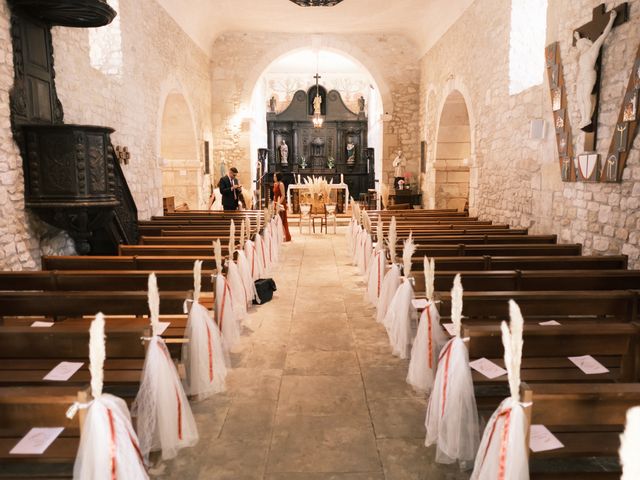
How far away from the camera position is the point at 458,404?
2488mm

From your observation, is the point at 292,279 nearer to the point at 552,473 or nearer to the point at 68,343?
the point at 68,343

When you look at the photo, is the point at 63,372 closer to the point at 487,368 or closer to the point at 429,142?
the point at 487,368

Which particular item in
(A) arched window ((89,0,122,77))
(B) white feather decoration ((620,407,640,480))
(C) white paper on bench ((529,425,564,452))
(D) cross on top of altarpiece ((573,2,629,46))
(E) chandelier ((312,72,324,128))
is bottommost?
(C) white paper on bench ((529,425,564,452))

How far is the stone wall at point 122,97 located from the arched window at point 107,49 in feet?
0.32

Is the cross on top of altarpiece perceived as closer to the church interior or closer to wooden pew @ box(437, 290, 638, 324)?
the church interior

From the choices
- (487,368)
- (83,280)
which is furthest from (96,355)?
(83,280)

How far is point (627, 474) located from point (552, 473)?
2.97 feet

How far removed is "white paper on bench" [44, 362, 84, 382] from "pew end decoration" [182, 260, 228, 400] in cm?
77

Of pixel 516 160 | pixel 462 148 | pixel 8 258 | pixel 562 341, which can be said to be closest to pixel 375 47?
pixel 462 148

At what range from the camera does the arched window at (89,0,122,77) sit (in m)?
7.58

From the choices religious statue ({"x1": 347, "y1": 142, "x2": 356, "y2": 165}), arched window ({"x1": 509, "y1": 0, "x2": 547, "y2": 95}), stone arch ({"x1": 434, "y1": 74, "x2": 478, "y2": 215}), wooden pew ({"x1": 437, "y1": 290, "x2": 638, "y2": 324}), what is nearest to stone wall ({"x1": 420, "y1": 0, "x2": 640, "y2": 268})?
stone arch ({"x1": 434, "y1": 74, "x2": 478, "y2": 215})

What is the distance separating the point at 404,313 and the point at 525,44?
583 cm

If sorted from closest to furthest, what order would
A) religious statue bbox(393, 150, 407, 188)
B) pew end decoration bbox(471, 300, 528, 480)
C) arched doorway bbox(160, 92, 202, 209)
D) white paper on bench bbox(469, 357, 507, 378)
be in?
1. pew end decoration bbox(471, 300, 528, 480)
2. white paper on bench bbox(469, 357, 507, 378)
3. arched doorway bbox(160, 92, 202, 209)
4. religious statue bbox(393, 150, 407, 188)

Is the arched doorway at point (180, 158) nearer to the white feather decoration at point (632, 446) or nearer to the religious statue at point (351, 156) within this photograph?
the religious statue at point (351, 156)
